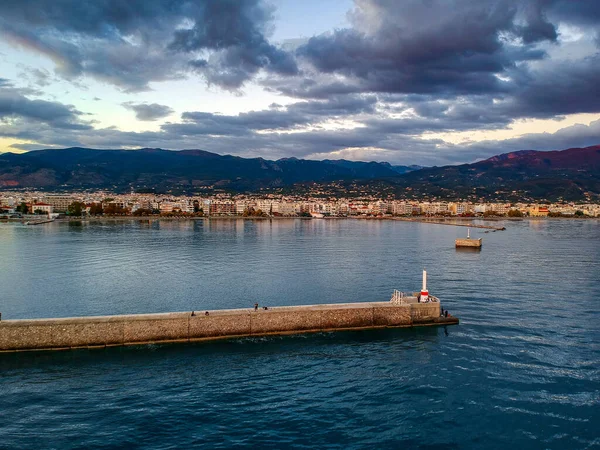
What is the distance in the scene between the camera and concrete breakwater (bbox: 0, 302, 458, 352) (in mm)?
19422

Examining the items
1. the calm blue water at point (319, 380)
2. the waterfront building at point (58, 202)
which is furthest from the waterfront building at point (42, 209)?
the calm blue water at point (319, 380)

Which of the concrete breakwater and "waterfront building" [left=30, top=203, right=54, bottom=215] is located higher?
"waterfront building" [left=30, top=203, right=54, bottom=215]

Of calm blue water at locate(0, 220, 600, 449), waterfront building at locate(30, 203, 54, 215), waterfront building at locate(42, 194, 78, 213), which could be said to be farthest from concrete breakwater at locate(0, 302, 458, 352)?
waterfront building at locate(42, 194, 78, 213)

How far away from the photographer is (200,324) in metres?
20.8

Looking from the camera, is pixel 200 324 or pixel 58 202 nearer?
pixel 200 324

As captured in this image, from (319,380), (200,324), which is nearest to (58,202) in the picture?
(200,324)

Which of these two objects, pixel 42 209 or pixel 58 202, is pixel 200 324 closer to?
pixel 42 209

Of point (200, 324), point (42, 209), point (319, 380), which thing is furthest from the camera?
point (42, 209)

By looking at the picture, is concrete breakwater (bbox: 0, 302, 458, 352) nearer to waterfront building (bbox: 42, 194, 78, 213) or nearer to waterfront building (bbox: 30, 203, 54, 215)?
waterfront building (bbox: 30, 203, 54, 215)

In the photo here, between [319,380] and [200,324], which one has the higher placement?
[200,324]

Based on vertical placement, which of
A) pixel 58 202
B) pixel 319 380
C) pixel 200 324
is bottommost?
pixel 319 380

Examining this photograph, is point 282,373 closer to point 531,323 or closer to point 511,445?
point 511,445

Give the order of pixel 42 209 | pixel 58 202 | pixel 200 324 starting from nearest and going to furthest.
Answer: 1. pixel 200 324
2. pixel 42 209
3. pixel 58 202

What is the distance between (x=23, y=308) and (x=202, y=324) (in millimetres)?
13203
